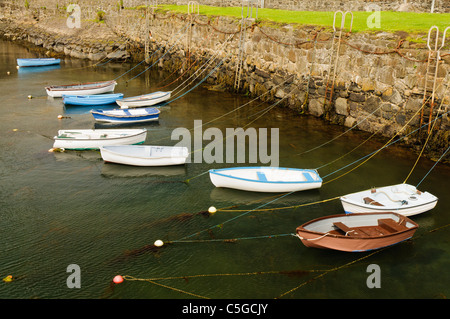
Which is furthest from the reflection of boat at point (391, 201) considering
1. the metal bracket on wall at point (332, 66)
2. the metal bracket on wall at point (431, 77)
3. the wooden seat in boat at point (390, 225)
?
the metal bracket on wall at point (332, 66)

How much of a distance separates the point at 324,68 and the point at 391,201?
1288cm

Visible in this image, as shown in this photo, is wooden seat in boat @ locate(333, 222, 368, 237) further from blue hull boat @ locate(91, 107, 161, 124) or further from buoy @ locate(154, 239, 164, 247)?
blue hull boat @ locate(91, 107, 161, 124)

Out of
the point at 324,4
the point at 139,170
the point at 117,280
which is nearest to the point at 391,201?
the point at 117,280

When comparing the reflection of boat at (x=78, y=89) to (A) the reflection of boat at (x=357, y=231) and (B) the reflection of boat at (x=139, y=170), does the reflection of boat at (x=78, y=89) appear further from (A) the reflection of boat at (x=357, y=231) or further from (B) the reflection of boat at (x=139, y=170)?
(A) the reflection of boat at (x=357, y=231)

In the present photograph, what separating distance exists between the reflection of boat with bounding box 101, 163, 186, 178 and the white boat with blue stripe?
8.30 ft

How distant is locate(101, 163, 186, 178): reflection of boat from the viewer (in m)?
18.7

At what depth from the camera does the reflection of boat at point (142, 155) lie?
19016 millimetres

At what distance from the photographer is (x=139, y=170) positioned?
19.1 metres

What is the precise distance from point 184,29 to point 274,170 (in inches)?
1056

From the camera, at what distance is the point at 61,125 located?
25.4 metres

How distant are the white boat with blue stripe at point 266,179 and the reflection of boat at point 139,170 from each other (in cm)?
253

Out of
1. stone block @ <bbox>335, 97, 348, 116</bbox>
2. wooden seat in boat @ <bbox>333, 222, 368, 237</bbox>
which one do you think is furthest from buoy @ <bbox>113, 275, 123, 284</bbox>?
stone block @ <bbox>335, 97, 348, 116</bbox>

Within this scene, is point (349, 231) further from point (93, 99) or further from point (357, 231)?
point (93, 99)

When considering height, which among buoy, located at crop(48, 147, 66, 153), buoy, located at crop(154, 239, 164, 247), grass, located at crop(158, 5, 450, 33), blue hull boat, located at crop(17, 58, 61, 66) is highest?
grass, located at crop(158, 5, 450, 33)
